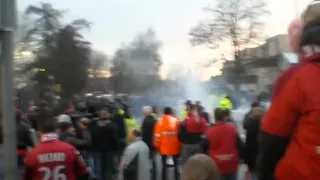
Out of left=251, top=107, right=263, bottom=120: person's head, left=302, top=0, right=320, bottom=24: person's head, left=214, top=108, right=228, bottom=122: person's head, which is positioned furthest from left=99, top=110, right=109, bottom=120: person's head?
left=302, top=0, right=320, bottom=24: person's head

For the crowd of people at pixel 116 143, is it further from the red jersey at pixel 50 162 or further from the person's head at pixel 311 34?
the person's head at pixel 311 34

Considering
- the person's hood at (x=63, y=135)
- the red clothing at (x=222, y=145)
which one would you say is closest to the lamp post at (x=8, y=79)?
the person's hood at (x=63, y=135)

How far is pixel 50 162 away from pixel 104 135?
20.7 ft

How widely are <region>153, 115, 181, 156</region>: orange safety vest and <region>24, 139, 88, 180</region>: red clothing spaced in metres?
6.51

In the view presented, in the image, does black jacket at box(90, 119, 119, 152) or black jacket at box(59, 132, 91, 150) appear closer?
black jacket at box(59, 132, 91, 150)

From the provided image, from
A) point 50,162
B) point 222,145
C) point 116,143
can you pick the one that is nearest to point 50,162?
point 50,162

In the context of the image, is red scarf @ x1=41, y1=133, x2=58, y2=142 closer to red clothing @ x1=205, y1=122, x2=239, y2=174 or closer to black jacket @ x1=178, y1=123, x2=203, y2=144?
red clothing @ x1=205, y1=122, x2=239, y2=174

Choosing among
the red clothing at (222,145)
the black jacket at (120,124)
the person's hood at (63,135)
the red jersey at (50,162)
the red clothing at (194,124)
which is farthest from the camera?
the black jacket at (120,124)

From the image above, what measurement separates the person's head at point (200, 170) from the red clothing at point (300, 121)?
88 cm

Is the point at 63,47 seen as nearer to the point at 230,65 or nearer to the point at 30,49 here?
the point at 30,49

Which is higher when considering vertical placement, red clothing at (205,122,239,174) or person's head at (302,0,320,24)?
person's head at (302,0,320,24)

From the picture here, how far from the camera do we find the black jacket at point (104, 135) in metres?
12.1

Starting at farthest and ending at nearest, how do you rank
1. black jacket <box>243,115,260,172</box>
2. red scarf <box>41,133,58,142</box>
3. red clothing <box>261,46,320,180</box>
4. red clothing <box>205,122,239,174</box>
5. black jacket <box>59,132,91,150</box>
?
black jacket <box>243,115,260,172</box> < black jacket <box>59,132,91,150</box> < red clothing <box>205,122,239,174</box> < red scarf <box>41,133,58,142</box> < red clothing <box>261,46,320,180</box>

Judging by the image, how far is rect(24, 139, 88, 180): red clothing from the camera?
5.82 metres
